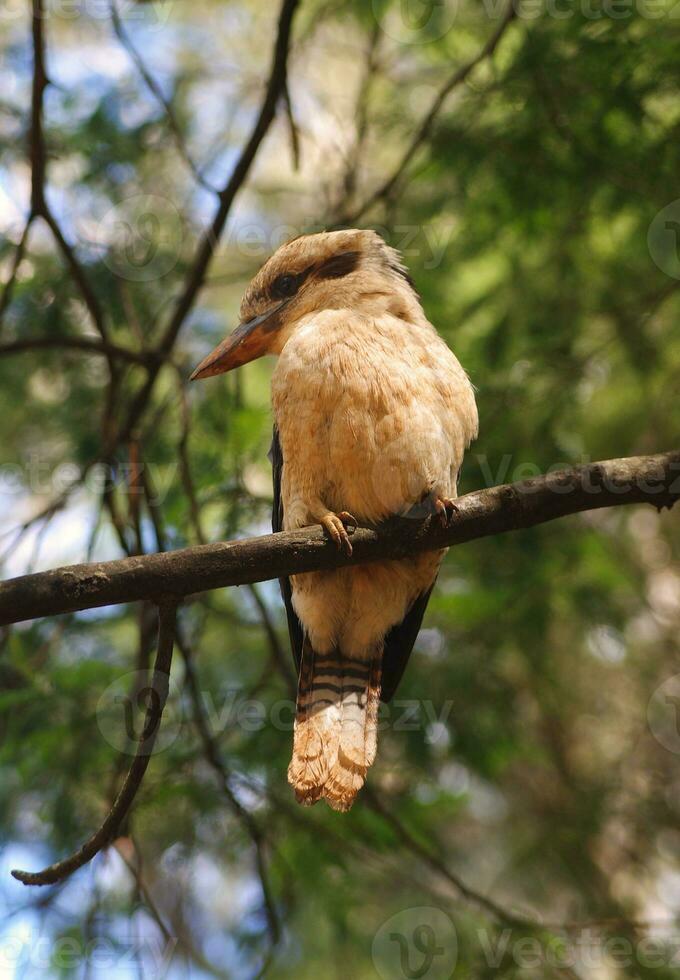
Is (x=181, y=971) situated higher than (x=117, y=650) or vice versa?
(x=117, y=650)

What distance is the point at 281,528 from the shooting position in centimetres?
322

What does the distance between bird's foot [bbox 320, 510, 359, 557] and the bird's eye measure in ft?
3.33

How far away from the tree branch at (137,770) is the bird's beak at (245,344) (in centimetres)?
126

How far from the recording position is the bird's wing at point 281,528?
3.23 metres

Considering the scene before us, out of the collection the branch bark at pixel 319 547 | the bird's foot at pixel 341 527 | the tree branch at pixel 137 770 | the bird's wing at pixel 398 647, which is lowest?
the tree branch at pixel 137 770

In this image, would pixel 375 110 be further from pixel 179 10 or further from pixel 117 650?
pixel 117 650

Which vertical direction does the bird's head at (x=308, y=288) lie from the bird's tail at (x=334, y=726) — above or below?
above

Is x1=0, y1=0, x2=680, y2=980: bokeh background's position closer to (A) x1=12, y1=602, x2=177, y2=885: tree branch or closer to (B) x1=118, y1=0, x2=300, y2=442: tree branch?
(B) x1=118, y1=0, x2=300, y2=442: tree branch

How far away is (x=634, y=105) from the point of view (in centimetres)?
383

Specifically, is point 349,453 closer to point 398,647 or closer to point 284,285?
point 398,647

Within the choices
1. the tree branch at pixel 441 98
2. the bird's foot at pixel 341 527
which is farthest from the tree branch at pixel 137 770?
the tree branch at pixel 441 98

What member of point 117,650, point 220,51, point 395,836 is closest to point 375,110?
point 220,51

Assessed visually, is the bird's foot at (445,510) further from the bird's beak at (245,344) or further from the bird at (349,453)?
the bird's beak at (245,344)

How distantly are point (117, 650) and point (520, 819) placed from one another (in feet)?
10.2
